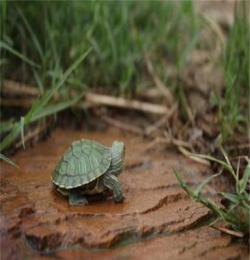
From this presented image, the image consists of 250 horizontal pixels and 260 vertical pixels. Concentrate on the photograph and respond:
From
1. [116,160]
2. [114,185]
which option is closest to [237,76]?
[116,160]

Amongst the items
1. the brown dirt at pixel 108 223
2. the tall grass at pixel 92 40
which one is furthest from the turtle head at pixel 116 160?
the tall grass at pixel 92 40

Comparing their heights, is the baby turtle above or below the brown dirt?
above

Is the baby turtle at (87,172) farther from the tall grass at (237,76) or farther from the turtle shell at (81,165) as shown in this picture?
the tall grass at (237,76)

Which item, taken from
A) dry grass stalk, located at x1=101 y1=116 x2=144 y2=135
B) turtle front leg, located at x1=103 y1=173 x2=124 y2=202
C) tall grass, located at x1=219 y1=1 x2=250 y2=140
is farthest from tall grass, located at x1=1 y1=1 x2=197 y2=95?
turtle front leg, located at x1=103 y1=173 x2=124 y2=202

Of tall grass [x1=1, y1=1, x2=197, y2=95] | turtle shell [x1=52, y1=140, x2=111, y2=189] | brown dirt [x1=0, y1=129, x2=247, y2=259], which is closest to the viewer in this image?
brown dirt [x1=0, y1=129, x2=247, y2=259]

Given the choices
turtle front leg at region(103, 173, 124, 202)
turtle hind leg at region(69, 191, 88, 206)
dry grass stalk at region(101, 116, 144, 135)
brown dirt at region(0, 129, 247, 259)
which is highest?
turtle front leg at region(103, 173, 124, 202)

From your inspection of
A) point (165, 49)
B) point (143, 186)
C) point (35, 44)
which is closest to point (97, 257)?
point (143, 186)

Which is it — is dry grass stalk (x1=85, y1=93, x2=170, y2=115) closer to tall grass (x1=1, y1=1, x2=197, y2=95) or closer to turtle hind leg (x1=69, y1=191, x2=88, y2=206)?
tall grass (x1=1, y1=1, x2=197, y2=95)
